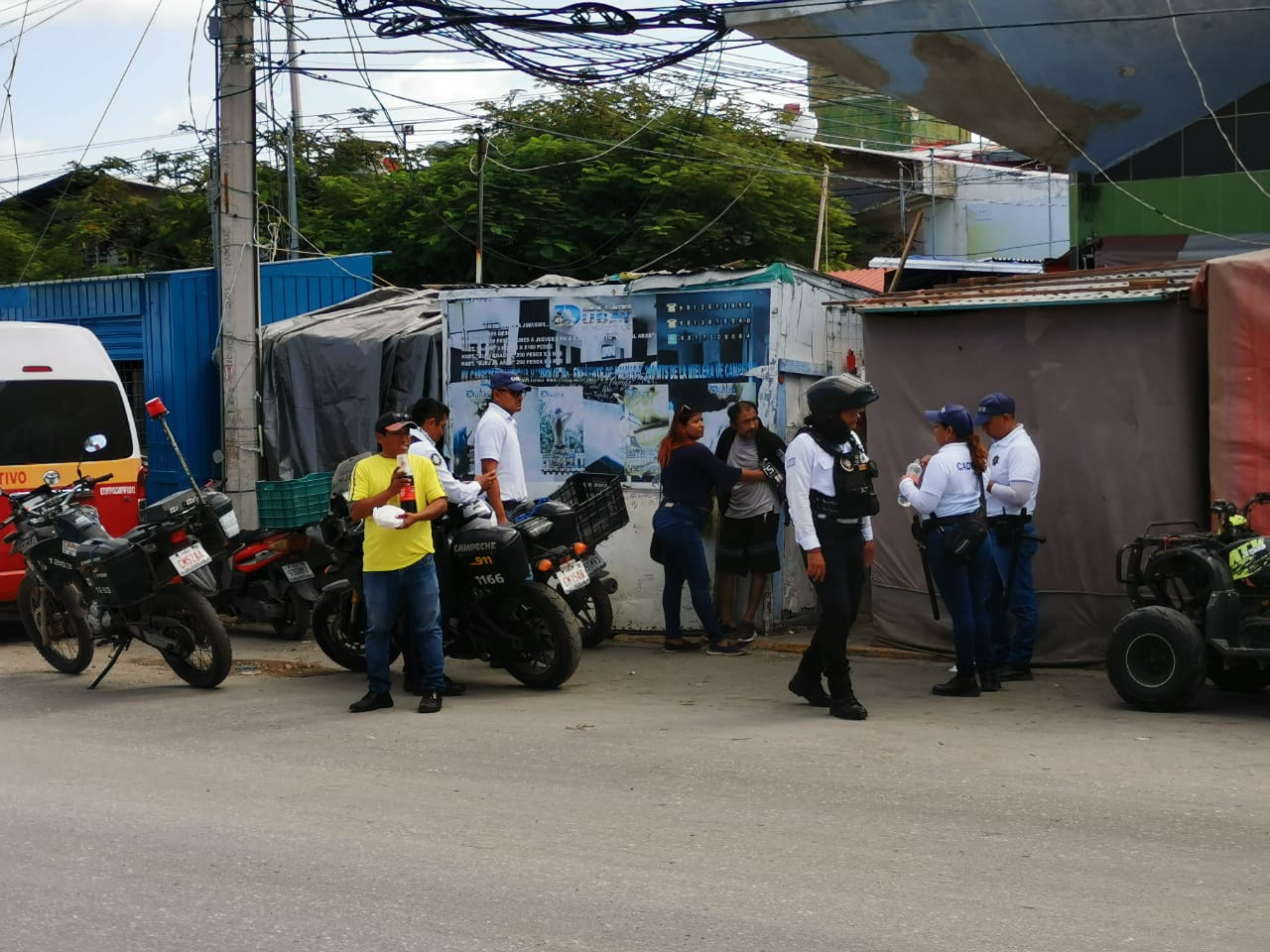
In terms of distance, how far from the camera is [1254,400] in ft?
29.8

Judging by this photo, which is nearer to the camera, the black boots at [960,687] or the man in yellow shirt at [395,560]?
the man in yellow shirt at [395,560]

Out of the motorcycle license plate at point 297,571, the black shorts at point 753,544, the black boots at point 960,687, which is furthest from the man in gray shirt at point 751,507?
the motorcycle license plate at point 297,571

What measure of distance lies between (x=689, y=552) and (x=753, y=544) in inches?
23.2

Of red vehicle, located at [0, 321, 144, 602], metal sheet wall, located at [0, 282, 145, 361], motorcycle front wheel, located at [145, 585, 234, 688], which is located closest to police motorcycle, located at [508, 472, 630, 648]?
motorcycle front wheel, located at [145, 585, 234, 688]

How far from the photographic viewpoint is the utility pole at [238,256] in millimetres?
12711

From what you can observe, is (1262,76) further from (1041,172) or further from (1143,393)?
(1041,172)

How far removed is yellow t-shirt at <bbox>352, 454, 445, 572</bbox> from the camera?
27.4ft

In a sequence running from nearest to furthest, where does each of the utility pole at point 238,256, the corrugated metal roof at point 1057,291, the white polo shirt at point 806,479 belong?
the white polo shirt at point 806,479
the corrugated metal roof at point 1057,291
the utility pole at point 238,256

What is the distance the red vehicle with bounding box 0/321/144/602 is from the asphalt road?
11.0 feet

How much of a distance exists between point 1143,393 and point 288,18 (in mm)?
8484

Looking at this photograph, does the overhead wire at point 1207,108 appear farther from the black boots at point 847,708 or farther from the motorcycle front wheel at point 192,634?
the motorcycle front wheel at point 192,634

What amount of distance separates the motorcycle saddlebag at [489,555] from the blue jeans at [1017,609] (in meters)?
3.04

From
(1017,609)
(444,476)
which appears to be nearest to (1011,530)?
(1017,609)

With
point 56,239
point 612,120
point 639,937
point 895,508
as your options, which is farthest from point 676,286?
point 56,239
